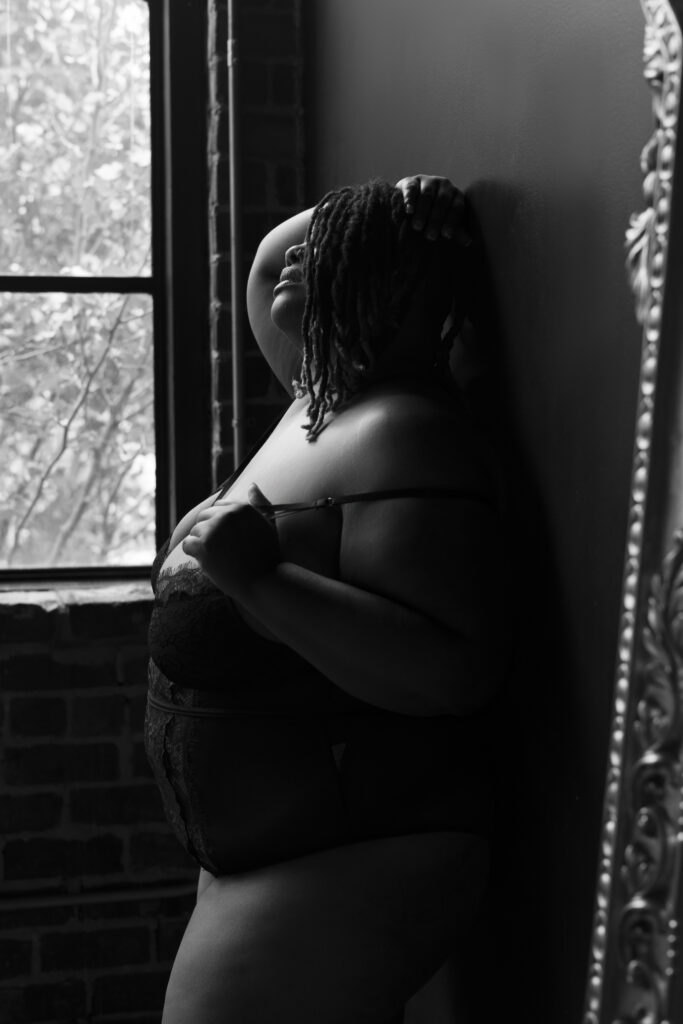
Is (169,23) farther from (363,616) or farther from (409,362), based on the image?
(363,616)

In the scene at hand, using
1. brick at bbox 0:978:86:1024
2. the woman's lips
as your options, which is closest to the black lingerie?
the woman's lips

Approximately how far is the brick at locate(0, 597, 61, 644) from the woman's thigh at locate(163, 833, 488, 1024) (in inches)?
53.8

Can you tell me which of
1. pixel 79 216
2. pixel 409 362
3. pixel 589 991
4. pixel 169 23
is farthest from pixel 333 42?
pixel 589 991

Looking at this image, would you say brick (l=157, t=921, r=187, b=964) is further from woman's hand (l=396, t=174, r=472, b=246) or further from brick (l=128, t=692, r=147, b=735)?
woman's hand (l=396, t=174, r=472, b=246)

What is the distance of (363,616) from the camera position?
4.29 ft

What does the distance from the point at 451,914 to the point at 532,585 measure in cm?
40

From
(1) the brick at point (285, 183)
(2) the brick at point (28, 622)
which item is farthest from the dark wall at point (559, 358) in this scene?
(2) the brick at point (28, 622)

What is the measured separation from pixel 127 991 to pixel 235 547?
1.81m

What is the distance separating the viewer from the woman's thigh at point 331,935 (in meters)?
1.33

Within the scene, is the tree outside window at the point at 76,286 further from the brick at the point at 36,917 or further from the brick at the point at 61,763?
the brick at the point at 36,917

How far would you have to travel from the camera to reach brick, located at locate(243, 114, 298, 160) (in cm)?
279

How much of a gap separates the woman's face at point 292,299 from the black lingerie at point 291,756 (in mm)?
292

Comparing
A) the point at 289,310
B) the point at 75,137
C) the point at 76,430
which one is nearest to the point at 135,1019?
the point at 76,430

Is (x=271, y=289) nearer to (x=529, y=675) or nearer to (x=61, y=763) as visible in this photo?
(x=529, y=675)
